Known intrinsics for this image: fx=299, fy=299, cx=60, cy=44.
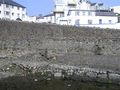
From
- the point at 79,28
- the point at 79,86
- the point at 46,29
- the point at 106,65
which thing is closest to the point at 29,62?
the point at 106,65

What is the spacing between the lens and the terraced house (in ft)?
223

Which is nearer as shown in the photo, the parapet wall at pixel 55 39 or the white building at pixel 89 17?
the parapet wall at pixel 55 39

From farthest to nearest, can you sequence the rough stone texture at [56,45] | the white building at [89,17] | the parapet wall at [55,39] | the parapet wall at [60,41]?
the white building at [89,17], the parapet wall at [55,39], the parapet wall at [60,41], the rough stone texture at [56,45]

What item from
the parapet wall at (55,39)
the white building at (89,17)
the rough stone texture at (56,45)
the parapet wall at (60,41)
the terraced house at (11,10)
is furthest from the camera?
the terraced house at (11,10)

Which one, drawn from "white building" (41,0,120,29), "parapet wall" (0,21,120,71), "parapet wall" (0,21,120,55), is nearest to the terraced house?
"white building" (41,0,120,29)

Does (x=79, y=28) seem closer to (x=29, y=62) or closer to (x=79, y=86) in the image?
(x=29, y=62)

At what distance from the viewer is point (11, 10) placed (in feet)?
233

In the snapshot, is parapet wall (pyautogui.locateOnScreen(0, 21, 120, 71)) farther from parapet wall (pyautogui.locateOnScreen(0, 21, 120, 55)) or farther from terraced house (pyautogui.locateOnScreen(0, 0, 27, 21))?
terraced house (pyautogui.locateOnScreen(0, 0, 27, 21))

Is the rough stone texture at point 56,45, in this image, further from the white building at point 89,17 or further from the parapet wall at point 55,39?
the white building at point 89,17

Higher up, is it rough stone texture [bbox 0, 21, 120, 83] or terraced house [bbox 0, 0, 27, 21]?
terraced house [bbox 0, 0, 27, 21]

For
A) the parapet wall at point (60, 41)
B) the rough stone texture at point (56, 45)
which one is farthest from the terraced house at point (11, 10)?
the rough stone texture at point (56, 45)

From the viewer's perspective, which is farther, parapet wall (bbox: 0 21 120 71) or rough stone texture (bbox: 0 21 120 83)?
parapet wall (bbox: 0 21 120 71)

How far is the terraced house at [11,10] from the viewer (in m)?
68.0

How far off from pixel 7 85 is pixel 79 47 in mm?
19994
